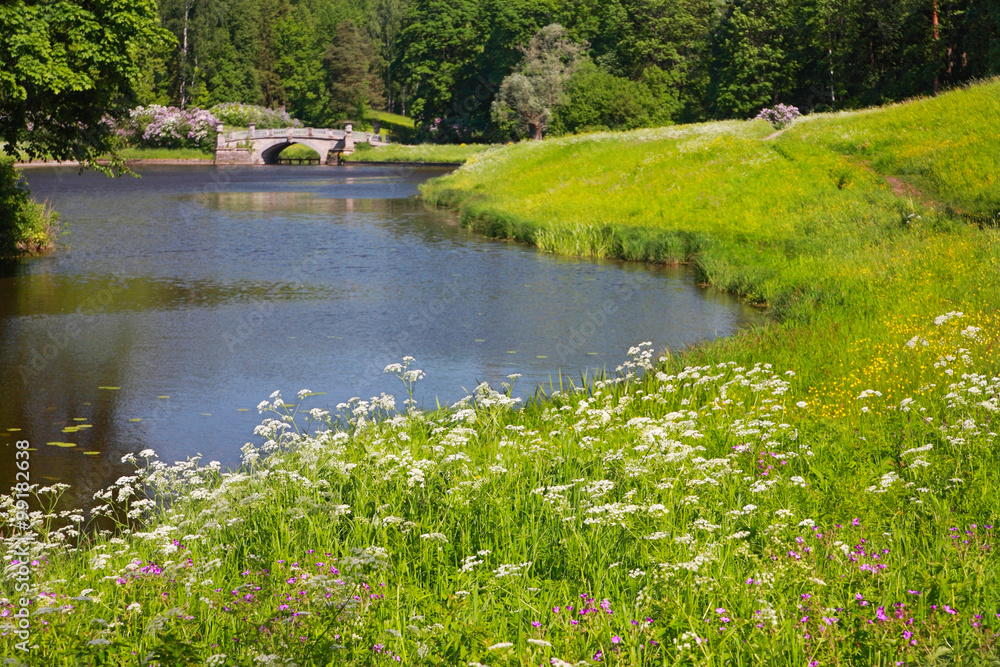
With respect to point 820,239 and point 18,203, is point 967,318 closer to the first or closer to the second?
point 820,239

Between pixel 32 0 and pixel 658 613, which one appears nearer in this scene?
pixel 658 613

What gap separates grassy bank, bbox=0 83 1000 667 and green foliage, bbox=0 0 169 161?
10.8 meters

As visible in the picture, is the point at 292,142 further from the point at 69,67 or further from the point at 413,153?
the point at 69,67

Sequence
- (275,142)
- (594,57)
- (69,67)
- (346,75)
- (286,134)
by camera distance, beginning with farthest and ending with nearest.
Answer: (346,75), (275,142), (286,134), (594,57), (69,67)

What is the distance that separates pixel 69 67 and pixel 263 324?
7.35 m

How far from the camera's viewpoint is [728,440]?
8656 mm

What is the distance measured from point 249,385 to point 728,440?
24.4 ft

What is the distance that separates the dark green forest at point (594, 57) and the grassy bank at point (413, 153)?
622 centimetres

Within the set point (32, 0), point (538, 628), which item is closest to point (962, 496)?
point (538, 628)

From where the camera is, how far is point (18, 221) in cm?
2436

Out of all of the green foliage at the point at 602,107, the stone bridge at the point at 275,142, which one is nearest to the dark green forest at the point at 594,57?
the green foliage at the point at 602,107

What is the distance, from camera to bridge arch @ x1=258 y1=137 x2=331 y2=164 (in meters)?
96.5
